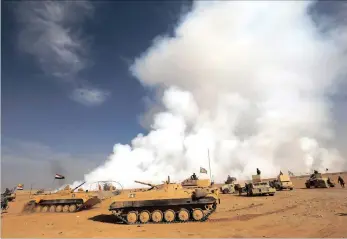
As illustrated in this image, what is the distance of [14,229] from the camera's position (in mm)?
17859

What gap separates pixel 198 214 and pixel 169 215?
188cm

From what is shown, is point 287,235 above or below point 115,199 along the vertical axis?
below

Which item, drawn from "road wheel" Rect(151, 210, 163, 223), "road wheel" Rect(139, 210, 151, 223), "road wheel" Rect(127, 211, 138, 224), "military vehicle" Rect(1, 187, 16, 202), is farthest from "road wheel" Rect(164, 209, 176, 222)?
"military vehicle" Rect(1, 187, 16, 202)

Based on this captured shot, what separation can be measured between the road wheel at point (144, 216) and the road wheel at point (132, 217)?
1.24ft

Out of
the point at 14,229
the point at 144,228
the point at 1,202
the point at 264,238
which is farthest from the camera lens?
the point at 1,202

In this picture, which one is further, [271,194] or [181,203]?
[271,194]

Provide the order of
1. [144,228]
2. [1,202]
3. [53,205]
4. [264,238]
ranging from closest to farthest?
[264,238] < [144,228] < [53,205] < [1,202]

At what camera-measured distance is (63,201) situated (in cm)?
2872

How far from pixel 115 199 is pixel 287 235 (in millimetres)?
11280

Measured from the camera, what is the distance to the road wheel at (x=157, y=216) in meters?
18.1

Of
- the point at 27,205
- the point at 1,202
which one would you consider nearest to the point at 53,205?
the point at 27,205

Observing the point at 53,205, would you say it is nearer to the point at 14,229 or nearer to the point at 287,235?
the point at 14,229

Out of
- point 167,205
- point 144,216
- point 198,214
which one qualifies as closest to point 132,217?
point 144,216

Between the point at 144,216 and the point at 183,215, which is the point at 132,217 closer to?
the point at 144,216
